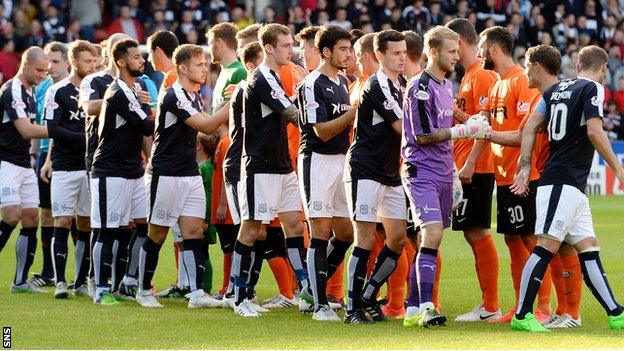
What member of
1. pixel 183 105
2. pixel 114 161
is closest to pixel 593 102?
pixel 183 105

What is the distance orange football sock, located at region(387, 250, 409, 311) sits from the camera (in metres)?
10.5

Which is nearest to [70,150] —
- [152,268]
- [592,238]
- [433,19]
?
[152,268]

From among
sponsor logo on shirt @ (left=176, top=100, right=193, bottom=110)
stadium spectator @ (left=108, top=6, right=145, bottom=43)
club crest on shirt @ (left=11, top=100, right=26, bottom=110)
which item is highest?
stadium spectator @ (left=108, top=6, right=145, bottom=43)

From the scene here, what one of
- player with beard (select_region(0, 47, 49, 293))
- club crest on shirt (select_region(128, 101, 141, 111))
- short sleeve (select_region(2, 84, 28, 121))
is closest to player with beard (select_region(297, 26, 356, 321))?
club crest on shirt (select_region(128, 101, 141, 111))

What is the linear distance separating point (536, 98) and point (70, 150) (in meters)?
4.70

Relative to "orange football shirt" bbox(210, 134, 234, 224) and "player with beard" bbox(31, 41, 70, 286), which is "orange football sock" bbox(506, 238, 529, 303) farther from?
"player with beard" bbox(31, 41, 70, 286)

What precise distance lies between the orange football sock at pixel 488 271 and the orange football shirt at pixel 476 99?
616mm

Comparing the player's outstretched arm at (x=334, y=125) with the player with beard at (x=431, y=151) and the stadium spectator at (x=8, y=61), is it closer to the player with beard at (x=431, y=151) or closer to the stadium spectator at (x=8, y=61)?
the player with beard at (x=431, y=151)

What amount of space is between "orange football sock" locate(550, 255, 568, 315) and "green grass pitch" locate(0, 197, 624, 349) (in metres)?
0.25

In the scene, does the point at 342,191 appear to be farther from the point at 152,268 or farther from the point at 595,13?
the point at 595,13

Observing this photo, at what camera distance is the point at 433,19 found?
1160 inches

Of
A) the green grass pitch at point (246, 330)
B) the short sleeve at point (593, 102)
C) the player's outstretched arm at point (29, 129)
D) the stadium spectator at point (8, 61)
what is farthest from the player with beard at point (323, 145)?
the stadium spectator at point (8, 61)

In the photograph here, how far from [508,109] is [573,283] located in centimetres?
150

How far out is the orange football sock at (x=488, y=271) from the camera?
10.3 m
